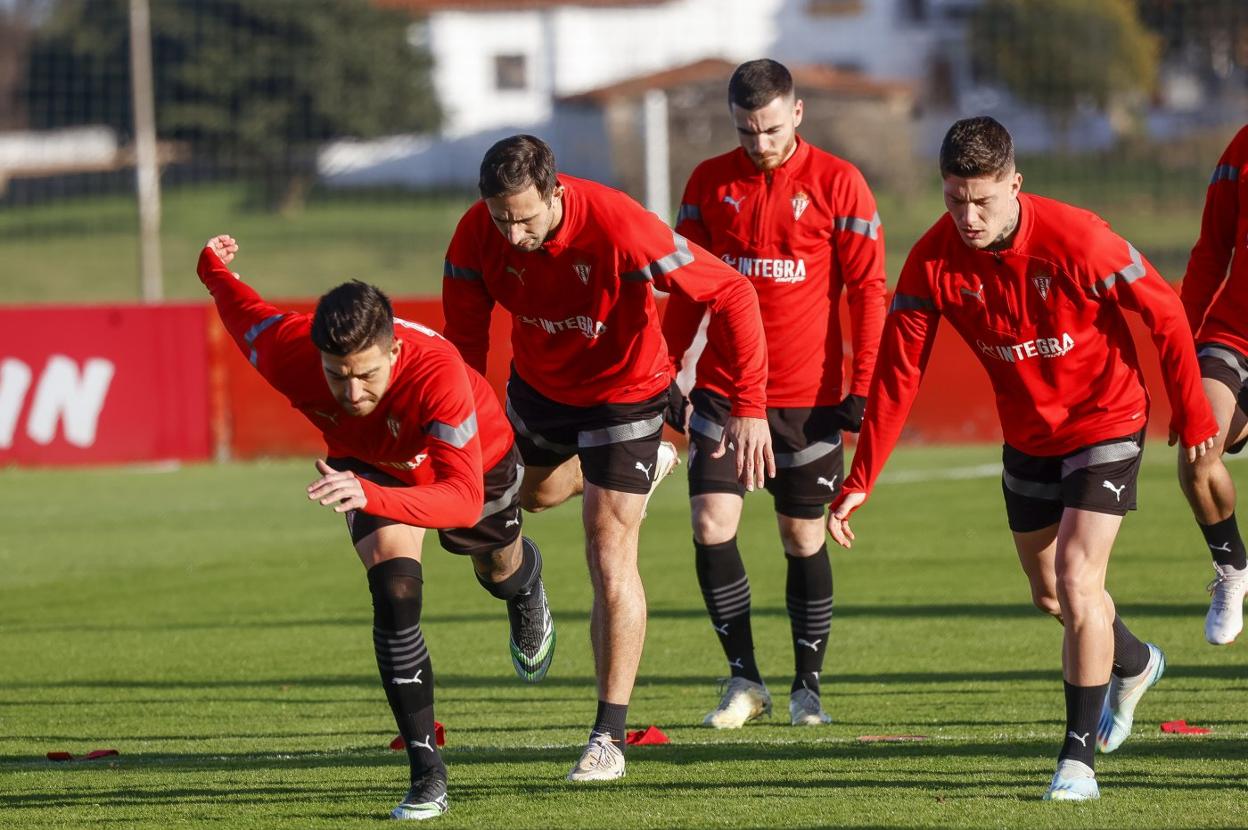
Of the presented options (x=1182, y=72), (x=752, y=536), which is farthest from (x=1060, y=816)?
(x=1182, y=72)

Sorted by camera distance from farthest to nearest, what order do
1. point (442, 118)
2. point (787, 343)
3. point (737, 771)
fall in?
1. point (442, 118)
2. point (787, 343)
3. point (737, 771)

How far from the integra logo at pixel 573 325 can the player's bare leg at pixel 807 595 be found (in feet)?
4.52

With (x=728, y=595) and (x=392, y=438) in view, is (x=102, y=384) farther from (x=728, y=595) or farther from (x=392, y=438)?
(x=392, y=438)

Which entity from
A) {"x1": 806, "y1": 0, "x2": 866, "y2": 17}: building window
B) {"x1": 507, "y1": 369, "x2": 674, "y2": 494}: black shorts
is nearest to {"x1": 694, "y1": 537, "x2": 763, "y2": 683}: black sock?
{"x1": 507, "y1": 369, "x2": 674, "y2": 494}: black shorts

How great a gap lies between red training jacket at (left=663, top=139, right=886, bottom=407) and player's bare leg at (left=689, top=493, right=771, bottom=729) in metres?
0.49

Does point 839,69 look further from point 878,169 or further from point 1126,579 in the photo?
point 1126,579

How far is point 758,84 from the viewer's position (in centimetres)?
696

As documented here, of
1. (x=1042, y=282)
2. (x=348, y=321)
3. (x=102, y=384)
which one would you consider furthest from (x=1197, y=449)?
(x=102, y=384)

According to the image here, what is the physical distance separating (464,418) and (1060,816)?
6.82 ft

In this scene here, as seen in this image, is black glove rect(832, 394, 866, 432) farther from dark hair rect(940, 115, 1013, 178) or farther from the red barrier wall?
the red barrier wall

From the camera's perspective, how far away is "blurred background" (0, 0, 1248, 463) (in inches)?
682

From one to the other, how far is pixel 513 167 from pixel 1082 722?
→ 2.43 metres

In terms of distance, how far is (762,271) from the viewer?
7.33 meters

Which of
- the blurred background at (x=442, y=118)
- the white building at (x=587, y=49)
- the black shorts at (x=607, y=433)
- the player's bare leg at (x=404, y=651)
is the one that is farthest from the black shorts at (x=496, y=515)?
the white building at (x=587, y=49)
